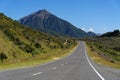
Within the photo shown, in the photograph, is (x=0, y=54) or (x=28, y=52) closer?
(x=0, y=54)

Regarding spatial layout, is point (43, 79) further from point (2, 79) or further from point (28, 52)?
point (28, 52)

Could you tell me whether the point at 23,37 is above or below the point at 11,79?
above

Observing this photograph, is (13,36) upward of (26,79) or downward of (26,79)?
upward

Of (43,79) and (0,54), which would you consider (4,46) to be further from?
(43,79)

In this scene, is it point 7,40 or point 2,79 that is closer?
point 2,79

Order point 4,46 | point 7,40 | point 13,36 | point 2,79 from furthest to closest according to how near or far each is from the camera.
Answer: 1. point 13,36
2. point 7,40
3. point 4,46
4. point 2,79

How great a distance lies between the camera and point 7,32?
74.2 m

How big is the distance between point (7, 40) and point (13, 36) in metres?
4.98

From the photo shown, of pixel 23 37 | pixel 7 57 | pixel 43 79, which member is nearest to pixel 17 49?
pixel 7 57

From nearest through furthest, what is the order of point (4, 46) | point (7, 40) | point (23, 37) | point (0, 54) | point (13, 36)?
point (0, 54)
point (4, 46)
point (7, 40)
point (13, 36)
point (23, 37)

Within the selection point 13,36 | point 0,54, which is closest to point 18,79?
point 0,54

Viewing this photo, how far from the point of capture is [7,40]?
6831 cm

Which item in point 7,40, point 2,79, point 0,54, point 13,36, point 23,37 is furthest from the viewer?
point 23,37

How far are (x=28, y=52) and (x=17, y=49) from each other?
462 centimetres
